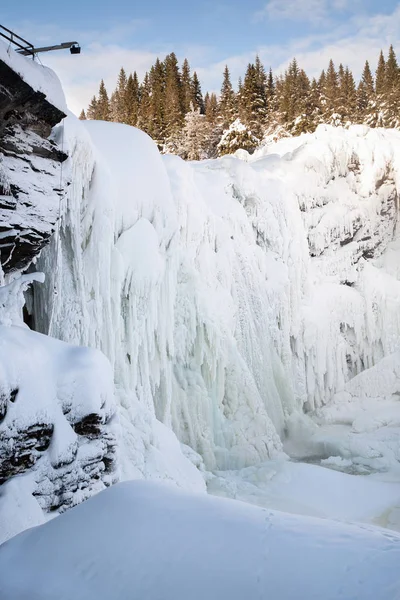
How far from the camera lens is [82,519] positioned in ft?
8.83

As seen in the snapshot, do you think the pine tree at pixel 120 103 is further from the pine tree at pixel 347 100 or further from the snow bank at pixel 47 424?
the snow bank at pixel 47 424

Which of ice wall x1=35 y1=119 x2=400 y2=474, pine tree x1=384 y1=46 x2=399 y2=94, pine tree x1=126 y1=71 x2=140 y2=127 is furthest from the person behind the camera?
pine tree x1=126 y1=71 x2=140 y2=127

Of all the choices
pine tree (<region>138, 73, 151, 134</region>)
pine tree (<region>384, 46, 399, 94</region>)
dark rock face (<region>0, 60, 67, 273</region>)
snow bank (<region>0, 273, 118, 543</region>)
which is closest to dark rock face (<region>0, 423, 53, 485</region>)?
snow bank (<region>0, 273, 118, 543</region>)

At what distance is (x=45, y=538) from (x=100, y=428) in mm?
1940

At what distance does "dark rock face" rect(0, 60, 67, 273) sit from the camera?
5523 millimetres

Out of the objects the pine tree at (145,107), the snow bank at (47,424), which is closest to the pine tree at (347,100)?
the pine tree at (145,107)

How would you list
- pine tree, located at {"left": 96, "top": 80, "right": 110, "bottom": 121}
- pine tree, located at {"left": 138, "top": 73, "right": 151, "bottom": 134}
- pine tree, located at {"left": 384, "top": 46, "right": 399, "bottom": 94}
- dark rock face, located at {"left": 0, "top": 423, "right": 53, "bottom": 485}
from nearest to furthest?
dark rock face, located at {"left": 0, "top": 423, "right": 53, "bottom": 485} < pine tree, located at {"left": 138, "top": 73, "right": 151, "bottom": 134} < pine tree, located at {"left": 384, "top": 46, "right": 399, "bottom": 94} < pine tree, located at {"left": 96, "top": 80, "right": 110, "bottom": 121}

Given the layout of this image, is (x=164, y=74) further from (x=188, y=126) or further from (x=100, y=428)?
(x=100, y=428)

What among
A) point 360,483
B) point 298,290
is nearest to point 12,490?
point 360,483

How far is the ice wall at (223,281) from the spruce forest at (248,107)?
458 inches

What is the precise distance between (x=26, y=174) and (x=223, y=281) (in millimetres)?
7084

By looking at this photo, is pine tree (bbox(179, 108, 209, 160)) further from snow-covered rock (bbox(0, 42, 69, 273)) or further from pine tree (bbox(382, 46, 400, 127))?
snow-covered rock (bbox(0, 42, 69, 273))

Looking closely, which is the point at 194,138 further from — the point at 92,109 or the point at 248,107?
the point at 92,109

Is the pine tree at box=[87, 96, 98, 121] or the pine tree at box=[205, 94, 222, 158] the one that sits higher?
the pine tree at box=[87, 96, 98, 121]
